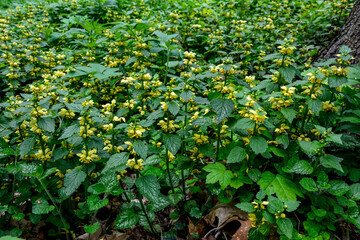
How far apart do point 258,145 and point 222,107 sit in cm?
42

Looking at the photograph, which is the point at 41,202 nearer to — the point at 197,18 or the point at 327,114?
the point at 327,114

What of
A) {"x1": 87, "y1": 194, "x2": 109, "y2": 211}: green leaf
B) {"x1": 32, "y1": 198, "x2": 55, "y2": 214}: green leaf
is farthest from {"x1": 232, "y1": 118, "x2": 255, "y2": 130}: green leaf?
{"x1": 32, "y1": 198, "x2": 55, "y2": 214}: green leaf

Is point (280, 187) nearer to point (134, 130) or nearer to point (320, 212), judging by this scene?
point (320, 212)

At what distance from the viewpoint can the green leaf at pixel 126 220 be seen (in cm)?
190

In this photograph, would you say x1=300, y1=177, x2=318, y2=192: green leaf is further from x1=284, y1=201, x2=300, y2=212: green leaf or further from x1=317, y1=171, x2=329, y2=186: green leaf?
x1=284, y1=201, x2=300, y2=212: green leaf

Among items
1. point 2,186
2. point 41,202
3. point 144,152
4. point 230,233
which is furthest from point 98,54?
point 230,233

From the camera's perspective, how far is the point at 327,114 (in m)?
2.19

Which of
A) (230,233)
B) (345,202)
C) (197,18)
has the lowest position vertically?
(230,233)

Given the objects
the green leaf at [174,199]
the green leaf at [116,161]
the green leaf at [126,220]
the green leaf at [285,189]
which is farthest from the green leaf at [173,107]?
the green leaf at [285,189]

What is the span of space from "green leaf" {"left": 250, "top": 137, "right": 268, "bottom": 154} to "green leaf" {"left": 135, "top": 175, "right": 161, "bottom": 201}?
811 millimetres

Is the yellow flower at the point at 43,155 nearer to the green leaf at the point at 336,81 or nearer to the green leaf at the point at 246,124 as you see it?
the green leaf at the point at 246,124

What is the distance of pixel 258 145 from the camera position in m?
1.82

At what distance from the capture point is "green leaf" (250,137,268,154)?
179 cm

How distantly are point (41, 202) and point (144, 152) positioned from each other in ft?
3.98
